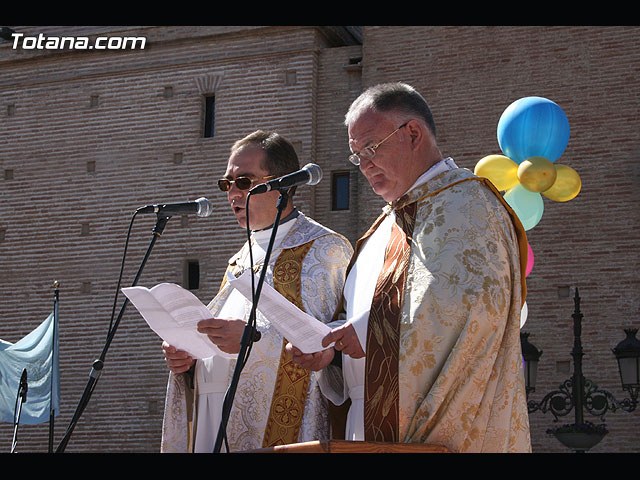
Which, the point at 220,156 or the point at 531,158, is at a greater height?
the point at 220,156

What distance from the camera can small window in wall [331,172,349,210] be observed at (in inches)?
563

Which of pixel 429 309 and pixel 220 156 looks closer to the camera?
pixel 429 309

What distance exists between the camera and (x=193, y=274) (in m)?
14.7

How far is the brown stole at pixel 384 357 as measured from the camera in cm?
306

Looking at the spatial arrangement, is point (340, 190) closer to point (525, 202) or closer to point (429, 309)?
point (525, 202)

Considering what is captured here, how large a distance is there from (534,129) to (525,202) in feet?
1.96

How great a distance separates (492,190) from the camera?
3348mm

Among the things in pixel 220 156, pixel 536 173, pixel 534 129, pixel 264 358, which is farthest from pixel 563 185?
pixel 220 156

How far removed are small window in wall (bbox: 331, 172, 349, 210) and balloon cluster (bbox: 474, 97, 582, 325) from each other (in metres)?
7.10

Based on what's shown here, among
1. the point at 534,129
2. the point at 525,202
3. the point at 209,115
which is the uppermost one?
the point at 209,115

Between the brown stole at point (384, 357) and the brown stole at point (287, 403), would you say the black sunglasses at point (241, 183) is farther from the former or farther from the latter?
the brown stole at point (384, 357)

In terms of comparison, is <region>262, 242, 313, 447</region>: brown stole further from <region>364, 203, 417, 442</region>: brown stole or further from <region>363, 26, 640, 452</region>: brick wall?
<region>363, 26, 640, 452</region>: brick wall

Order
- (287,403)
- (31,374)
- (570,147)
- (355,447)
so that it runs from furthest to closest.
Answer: (570,147)
(31,374)
(287,403)
(355,447)
